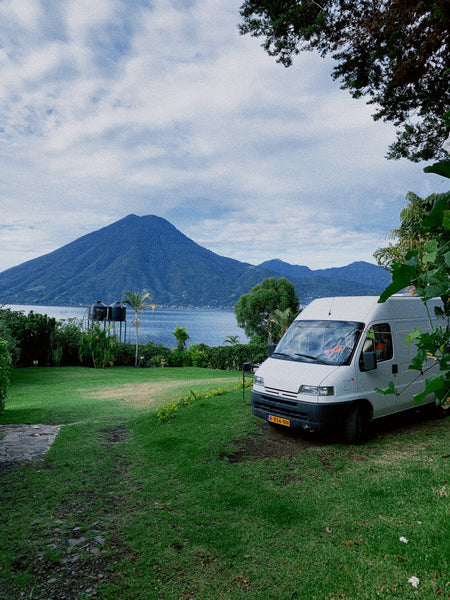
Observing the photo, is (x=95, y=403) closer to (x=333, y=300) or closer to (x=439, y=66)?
(x=333, y=300)

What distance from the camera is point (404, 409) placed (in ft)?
26.2

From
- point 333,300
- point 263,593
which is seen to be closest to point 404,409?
point 333,300

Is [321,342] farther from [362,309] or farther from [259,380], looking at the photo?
[259,380]

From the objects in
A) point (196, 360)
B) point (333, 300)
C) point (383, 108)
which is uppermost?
point (383, 108)

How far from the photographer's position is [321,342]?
7605 mm

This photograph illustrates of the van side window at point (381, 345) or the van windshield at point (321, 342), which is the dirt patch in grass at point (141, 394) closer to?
the van windshield at point (321, 342)

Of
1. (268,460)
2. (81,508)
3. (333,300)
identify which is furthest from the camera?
(333,300)

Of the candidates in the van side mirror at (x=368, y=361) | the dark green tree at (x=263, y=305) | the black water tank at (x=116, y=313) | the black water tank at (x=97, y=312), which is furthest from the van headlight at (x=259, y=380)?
the dark green tree at (x=263, y=305)

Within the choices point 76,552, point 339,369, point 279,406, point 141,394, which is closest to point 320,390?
point 339,369

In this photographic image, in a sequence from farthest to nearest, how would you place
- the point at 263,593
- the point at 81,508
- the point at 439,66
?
the point at 439,66, the point at 81,508, the point at 263,593

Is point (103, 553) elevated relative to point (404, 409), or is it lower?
lower

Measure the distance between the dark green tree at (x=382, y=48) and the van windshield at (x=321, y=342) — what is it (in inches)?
145

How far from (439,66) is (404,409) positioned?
6.17 metres

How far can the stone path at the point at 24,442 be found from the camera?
22.3 feet
